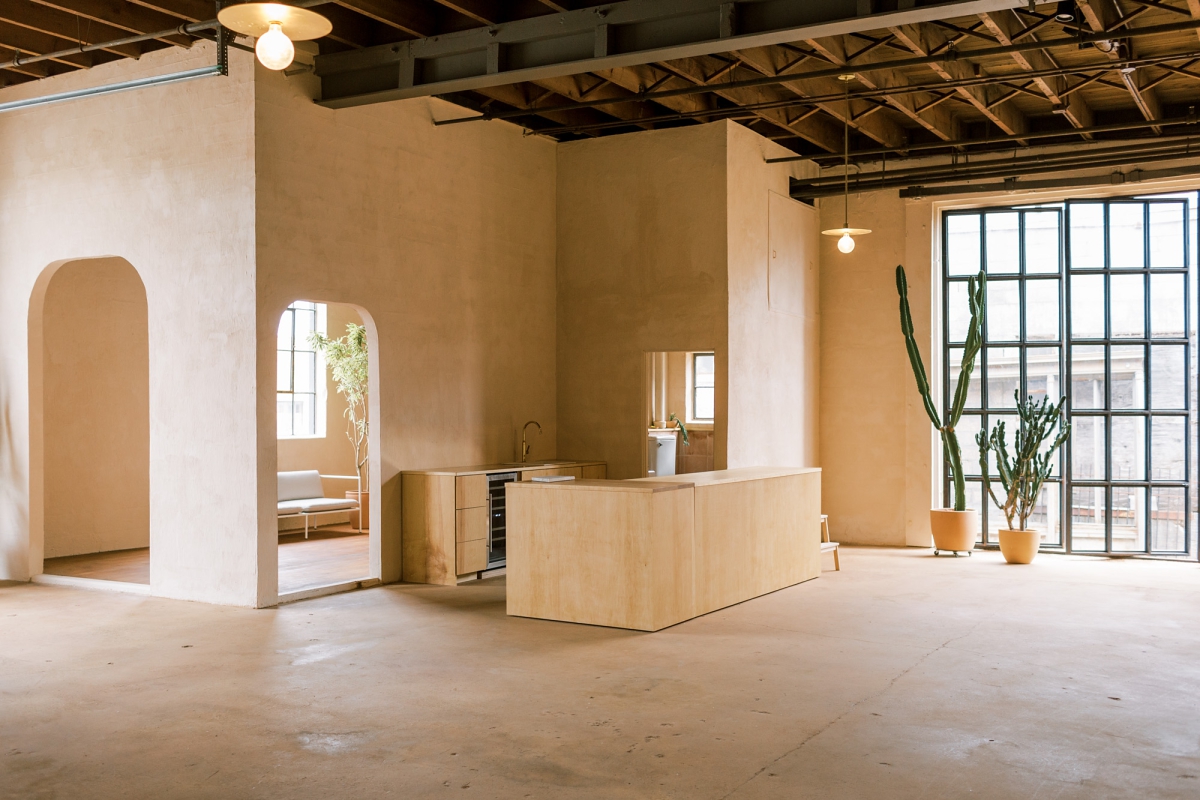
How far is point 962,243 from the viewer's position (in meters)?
11.2

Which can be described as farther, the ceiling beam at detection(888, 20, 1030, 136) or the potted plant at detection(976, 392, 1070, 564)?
the potted plant at detection(976, 392, 1070, 564)

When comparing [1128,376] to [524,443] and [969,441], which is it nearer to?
[969,441]

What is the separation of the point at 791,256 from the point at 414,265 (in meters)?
4.27

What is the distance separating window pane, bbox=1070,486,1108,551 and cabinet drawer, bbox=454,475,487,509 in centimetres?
605

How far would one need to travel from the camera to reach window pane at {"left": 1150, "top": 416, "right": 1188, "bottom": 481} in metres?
10.2

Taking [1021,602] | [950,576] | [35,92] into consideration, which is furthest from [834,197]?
[35,92]

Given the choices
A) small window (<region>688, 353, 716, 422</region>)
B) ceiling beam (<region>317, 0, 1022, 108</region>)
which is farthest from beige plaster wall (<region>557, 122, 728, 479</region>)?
small window (<region>688, 353, 716, 422</region>)

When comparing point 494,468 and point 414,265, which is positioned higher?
point 414,265

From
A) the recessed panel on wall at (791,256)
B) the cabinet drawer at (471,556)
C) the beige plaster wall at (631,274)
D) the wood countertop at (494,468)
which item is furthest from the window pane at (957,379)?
the cabinet drawer at (471,556)

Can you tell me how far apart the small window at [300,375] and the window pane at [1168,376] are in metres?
9.27

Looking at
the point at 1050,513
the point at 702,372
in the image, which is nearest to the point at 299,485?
the point at 702,372

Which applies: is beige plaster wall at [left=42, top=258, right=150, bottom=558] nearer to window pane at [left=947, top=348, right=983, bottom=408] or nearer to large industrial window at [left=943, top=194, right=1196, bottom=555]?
window pane at [left=947, top=348, right=983, bottom=408]

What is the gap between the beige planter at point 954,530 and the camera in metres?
10.3

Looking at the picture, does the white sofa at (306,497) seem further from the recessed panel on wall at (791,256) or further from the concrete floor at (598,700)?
the recessed panel on wall at (791,256)
